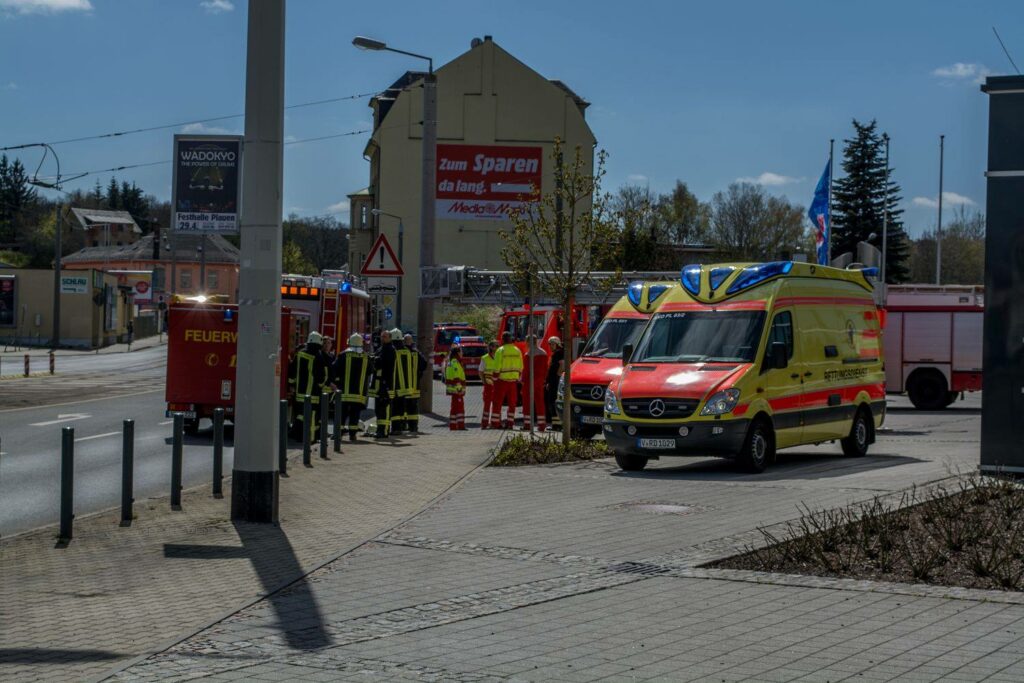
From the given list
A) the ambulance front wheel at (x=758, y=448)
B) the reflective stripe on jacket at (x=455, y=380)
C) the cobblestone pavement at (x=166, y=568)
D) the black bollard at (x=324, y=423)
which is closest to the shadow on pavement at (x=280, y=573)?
the cobblestone pavement at (x=166, y=568)

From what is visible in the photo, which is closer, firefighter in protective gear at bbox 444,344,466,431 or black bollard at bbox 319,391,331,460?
black bollard at bbox 319,391,331,460

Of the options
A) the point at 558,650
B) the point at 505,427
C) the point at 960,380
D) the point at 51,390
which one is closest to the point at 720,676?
the point at 558,650

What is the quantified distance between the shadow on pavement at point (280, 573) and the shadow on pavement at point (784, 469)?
19.4 ft

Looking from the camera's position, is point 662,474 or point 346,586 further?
point 662,474

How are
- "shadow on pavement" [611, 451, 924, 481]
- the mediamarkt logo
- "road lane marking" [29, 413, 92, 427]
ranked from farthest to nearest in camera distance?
1. the mediamarkt logo
2. "road lane marking" [29, 413, 92, 427]
3. "shadow on pavement" [611, 451, 924, 481]

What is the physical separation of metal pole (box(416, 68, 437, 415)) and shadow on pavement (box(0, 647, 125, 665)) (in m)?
21.8

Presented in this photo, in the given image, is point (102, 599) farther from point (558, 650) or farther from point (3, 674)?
point (558, 650)

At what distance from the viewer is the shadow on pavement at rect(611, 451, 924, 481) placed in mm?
16141

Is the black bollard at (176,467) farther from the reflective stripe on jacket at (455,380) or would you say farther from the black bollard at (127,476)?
the reflective stripe on jacket at (455,380)

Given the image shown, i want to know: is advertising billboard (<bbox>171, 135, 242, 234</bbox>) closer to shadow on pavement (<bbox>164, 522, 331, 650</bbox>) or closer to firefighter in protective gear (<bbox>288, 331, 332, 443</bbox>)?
shadow on pavement (<bbox>164, 522, 331, 650</bbox>)

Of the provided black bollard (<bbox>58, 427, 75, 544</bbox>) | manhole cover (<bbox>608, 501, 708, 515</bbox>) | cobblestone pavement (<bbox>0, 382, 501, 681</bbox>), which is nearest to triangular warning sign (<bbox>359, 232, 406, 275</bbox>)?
cobblestone pavement (<bbox>0, 382, 501, 681</bbox>)

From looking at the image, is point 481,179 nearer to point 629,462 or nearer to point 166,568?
point 629,462

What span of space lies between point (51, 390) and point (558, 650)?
3259cm

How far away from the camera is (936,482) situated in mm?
14391
